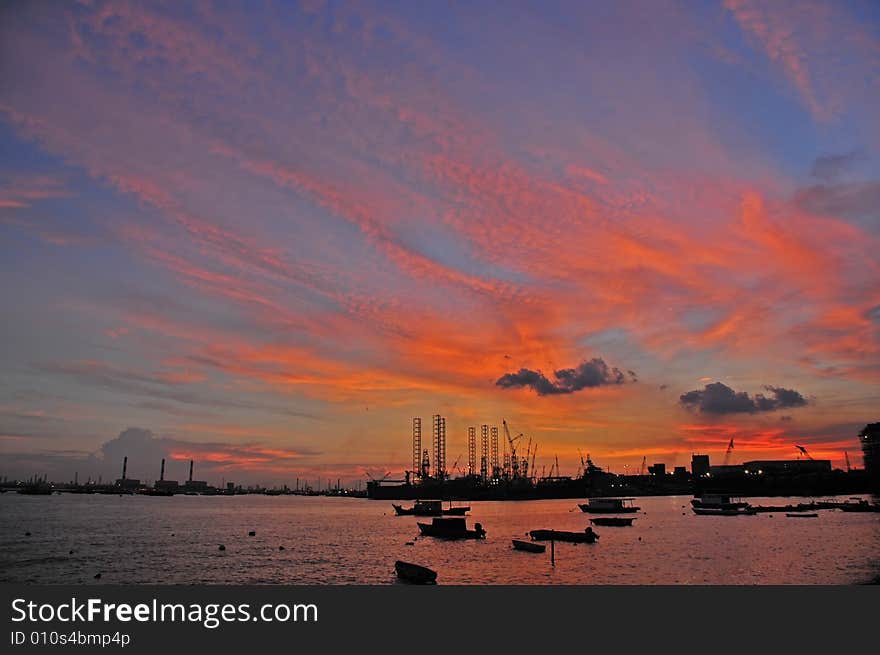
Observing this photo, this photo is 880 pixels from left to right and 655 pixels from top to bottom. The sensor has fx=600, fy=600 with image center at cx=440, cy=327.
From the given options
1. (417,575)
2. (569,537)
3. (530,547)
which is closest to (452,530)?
(569,537)

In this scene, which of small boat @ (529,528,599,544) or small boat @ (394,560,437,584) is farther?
small boat @ (529,528,599,544)

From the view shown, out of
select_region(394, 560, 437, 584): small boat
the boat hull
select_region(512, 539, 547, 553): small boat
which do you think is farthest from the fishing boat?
select_region(394, 560, 437, 584): small boat

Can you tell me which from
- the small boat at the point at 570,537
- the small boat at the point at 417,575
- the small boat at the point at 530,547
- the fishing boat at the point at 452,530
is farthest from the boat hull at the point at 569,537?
the small boat at the point at 417,575

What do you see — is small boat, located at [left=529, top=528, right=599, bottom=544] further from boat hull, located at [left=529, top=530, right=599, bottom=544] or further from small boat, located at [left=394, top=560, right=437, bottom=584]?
small boat, located at [left=394, top=560, right=437, bottom=584]

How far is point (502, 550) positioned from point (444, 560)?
16082 mm

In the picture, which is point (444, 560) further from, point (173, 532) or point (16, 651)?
point (173, 532)

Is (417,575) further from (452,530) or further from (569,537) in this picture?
(452,530)

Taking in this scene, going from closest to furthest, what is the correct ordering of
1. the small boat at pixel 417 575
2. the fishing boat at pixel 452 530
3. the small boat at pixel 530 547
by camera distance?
the small boat at pixel 417 575 < the small boat at pixel 530 547 < the fishing boat at pixel 452 530

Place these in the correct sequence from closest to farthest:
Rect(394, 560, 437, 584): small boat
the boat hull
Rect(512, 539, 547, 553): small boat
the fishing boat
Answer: Rect(394, 560, 437, 584): small boat
Rect(512, 539, 547, 553): small boat
the boat hull
the fishing boat

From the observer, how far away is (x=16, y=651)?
29609mm

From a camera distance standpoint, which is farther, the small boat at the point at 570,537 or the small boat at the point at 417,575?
the small boat at the point at 570,537

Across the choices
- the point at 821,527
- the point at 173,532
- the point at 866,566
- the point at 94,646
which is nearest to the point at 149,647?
the point at 94,646

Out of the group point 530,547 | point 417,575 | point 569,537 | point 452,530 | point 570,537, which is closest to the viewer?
point 417,575

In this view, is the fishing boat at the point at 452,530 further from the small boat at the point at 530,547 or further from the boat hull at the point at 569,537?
the small boat at the point at 530,547
